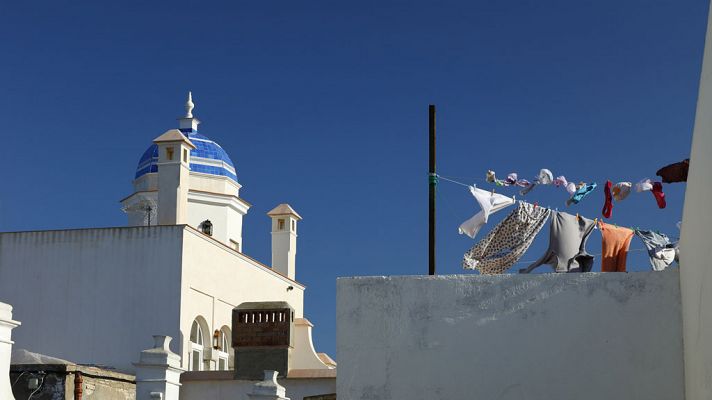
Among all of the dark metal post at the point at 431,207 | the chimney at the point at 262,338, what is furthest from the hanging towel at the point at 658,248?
the chimney at the point at 262,338

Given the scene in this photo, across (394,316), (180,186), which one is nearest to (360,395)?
(394,316)

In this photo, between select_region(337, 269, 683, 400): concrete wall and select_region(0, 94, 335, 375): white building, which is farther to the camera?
select_region(0, 94, 335, 375): white building

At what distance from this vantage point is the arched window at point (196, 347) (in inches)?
910

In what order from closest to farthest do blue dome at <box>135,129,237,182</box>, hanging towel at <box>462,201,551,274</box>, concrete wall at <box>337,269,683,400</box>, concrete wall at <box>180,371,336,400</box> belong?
concrete wall at <box>337,269,683,400</box> → hanging towel at <box>462,201,551,274</box> → concrete wall at <box>180,371,336,400</box> → blue dome at <box>135,129,237,182</box>

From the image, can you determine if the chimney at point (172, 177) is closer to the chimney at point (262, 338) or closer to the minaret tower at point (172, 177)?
the minaret tower at point (172, 177)

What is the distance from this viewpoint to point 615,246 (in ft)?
45.1

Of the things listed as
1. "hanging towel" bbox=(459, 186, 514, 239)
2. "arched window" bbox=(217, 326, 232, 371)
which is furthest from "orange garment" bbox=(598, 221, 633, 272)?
"arched window" bbox=(217, 326, 232, 371)

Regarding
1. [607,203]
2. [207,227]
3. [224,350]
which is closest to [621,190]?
[607,203]

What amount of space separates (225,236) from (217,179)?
1.44 meters

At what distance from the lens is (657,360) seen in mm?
11414

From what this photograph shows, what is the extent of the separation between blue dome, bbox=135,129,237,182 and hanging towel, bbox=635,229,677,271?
16.0m

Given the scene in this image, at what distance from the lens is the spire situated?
28484mm

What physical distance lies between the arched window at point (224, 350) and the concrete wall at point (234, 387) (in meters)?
4.06

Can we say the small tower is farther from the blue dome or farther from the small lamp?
the small lamp
